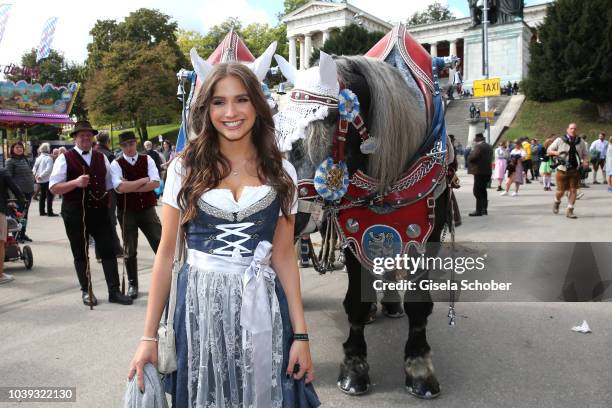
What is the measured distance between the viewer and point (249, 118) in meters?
1.88

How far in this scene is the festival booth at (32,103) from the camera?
25.7 m

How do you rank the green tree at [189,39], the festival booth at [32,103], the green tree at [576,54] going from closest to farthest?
the festival booth at [32,103]
the green tree at [576,54]
the green tree at [189,39]

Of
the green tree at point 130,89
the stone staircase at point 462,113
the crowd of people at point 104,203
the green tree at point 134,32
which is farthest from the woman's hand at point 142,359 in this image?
the green tree at point 134,32

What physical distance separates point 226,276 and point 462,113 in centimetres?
4006

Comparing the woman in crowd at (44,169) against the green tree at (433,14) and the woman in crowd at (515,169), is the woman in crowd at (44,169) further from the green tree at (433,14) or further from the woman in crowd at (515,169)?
the green tree at (433,14)

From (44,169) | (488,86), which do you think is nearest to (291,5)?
(488,86)

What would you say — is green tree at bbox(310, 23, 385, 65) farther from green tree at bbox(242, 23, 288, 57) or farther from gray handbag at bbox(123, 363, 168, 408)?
gray handbag at bbox(123, 363, 168, 408)

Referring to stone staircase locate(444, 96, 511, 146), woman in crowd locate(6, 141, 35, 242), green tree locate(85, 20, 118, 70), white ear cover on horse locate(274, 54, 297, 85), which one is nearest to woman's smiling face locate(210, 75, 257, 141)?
white ear cover on horse locate(274, 54, 297, 85)

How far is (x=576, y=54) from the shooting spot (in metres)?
33.7

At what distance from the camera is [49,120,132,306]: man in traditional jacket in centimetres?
509

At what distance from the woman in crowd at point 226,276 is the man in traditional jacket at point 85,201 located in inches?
141

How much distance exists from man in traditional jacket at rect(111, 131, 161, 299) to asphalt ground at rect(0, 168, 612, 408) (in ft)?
1.57

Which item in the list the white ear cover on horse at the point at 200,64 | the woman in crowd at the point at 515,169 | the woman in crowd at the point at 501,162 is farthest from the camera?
the woman in crowd at the point at 501,162

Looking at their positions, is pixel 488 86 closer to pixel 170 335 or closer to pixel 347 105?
pixel 347 105
